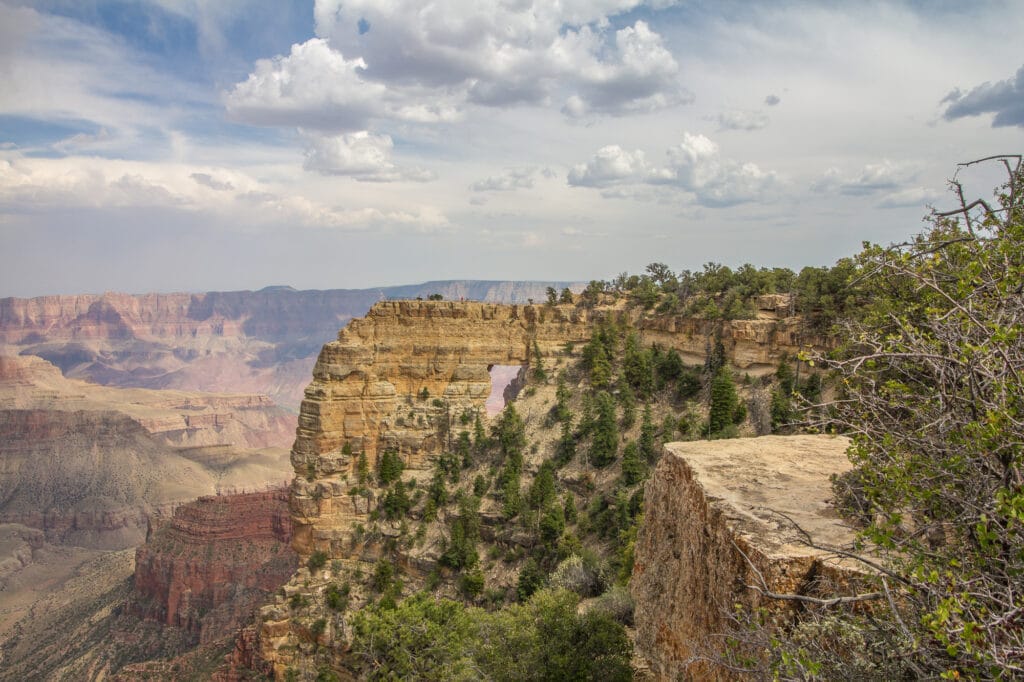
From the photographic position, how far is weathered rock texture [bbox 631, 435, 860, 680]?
8055 millimetres

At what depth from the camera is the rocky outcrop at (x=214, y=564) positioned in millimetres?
69000

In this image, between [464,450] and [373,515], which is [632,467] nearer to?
[464,450]

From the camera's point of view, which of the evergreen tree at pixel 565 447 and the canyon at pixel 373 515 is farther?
the evergreen tree at pixel 565 447

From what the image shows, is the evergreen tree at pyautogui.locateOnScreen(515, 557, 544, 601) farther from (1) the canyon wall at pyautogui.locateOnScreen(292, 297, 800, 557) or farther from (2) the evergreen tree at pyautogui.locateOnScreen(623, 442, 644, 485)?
(1) the canyon wall at pyautogui.locateOnScreen(292, 297, 800, 557)

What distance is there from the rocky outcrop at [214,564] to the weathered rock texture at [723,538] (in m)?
65.4

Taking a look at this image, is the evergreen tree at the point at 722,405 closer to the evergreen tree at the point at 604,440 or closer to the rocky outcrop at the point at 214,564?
the evergreen tree at the point at 604,440

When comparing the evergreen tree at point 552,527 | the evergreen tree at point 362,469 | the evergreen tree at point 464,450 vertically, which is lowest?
the evergreen tree at point 552,527

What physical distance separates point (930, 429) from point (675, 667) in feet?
21.9

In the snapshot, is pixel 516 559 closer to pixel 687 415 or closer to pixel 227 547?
pixel 687 415

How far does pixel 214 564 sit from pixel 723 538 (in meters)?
78.8

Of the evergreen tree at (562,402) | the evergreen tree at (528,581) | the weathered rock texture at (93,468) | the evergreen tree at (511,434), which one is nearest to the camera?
the evergreen tree at (528,581)

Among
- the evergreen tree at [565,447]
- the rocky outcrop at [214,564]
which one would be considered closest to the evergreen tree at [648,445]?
the evergreen tree at [565,447]

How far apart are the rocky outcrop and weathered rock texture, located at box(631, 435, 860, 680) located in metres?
65.4


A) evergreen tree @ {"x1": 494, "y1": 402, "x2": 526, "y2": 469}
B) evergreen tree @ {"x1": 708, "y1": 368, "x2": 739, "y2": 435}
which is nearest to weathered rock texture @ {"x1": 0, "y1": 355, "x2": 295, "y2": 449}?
evergreen tree @ {"x1": 494, "y1": 402, "x2": 526, "y2": 469}
